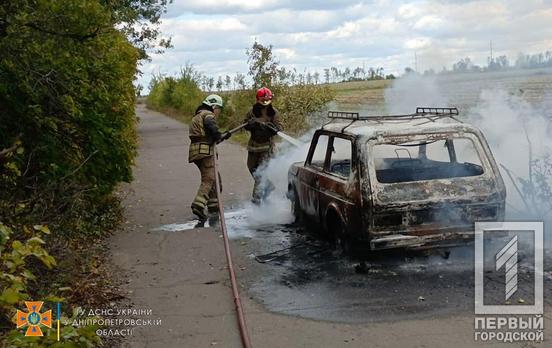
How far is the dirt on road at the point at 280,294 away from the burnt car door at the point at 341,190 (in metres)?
0.58

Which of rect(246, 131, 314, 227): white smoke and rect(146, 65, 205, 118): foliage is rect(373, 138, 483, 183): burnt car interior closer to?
rect(246, 131, 314, 227): white smoke

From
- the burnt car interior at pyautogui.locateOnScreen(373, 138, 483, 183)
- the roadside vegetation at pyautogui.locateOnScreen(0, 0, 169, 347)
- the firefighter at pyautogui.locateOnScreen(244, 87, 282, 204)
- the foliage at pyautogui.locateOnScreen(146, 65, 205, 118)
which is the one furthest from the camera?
the foliage at pyautogui.locateOnScreen(146, 65, 205, 118)

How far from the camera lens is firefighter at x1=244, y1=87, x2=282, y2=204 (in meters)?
11.1

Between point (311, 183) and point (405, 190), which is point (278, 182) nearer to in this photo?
point (311, 183)

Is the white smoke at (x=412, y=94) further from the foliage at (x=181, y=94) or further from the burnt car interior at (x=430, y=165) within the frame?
the foliage at (x=181, y=94)

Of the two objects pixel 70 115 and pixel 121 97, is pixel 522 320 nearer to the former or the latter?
pixel 70 115

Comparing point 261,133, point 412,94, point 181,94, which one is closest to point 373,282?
point 261,133

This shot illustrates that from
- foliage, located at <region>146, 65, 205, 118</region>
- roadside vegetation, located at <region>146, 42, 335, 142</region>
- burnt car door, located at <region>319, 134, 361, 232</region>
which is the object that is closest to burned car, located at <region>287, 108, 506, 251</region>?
burnt car door, located at <region>319, 134, 361, 232</region>

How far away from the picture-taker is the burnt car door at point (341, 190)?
7155mm

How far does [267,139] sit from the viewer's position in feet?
37.3

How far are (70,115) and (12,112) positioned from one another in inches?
25.5

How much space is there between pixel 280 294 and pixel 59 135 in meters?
3.56

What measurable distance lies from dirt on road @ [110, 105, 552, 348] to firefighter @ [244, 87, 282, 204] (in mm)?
1018

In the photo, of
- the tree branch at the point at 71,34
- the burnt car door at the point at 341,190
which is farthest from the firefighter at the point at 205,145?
the tree branch at the point at 71,34
